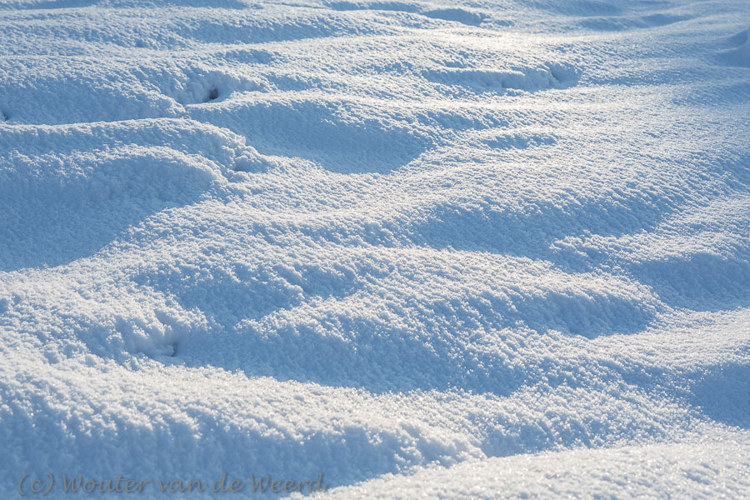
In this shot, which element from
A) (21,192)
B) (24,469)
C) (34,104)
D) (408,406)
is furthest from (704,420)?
Answer: (34,104)

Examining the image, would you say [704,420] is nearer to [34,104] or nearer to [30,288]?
[30,288]

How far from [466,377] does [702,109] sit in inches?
83.2

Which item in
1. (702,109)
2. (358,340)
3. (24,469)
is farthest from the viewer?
(702,109)

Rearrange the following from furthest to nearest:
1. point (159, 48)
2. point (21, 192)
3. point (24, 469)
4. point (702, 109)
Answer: point (702, 109) → point (159, 48) → point (21, 192) → point (24, 469)

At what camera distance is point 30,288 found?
159cm

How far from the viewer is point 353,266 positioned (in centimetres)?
176

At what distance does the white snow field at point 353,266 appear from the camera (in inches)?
50.9

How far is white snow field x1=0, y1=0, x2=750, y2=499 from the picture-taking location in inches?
50.9
